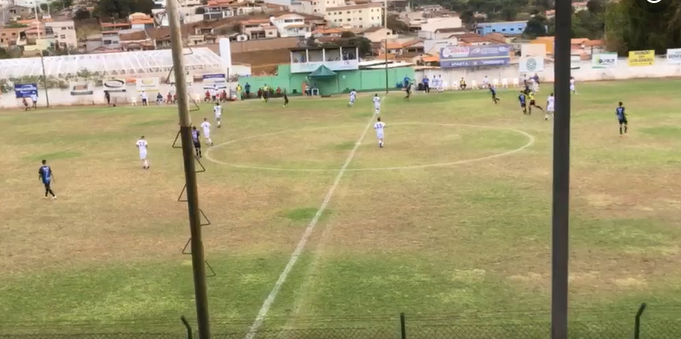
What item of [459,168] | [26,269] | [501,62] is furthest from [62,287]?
[501,62]

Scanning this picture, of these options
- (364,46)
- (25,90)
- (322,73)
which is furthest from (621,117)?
(364,46)

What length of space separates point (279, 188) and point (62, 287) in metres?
8.66

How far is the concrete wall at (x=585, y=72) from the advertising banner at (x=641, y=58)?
0.31m

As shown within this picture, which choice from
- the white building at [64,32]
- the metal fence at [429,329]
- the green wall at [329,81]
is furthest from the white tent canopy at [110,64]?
the white building at [64,32]

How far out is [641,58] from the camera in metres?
50.9

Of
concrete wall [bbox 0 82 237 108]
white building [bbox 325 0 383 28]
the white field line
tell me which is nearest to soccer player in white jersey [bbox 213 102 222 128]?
the white field line

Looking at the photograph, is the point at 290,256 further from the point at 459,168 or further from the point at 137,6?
the point at 137,6

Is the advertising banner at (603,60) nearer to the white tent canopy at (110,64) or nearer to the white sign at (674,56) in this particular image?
the white sign at (674,56)

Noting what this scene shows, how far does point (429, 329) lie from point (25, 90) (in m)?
52.3

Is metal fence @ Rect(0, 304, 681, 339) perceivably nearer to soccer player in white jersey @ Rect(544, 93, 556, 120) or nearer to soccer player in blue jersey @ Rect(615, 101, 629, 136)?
soccer player in blue jersey @ Rect(615, 101, 629, 136)

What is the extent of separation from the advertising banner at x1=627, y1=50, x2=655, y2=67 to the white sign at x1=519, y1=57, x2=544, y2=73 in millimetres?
7212

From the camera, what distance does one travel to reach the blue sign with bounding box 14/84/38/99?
52.8 metres

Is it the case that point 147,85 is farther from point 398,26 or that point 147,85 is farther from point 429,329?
point 398,26

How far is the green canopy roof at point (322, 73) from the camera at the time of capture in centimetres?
5475
